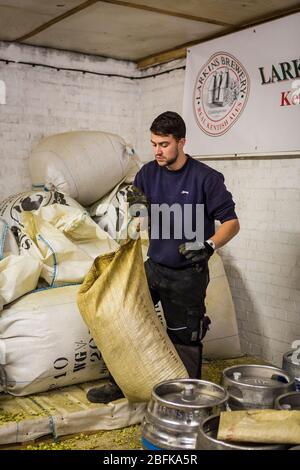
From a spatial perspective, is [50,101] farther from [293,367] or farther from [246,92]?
[293,367]

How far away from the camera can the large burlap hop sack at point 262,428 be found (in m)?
1.88

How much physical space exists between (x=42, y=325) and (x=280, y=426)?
4.92 feet

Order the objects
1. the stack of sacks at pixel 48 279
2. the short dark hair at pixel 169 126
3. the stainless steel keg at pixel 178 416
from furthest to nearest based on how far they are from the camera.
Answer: the stack of sacks at pixel 48 279, the short dark hair at pixel 169 126, the stainless steel keg at pixel 178 416

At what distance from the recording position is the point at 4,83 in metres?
4.57

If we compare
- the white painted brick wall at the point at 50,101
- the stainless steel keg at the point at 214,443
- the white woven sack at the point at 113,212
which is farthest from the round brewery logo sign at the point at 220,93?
the stainless steel keg at the point at 214,443

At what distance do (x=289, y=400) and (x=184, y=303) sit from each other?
839 millimetres

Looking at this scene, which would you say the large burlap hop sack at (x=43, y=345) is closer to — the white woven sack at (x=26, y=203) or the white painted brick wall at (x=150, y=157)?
the white woven sack at (x=26, y=203)

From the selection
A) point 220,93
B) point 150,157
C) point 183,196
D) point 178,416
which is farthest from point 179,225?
point 150,157

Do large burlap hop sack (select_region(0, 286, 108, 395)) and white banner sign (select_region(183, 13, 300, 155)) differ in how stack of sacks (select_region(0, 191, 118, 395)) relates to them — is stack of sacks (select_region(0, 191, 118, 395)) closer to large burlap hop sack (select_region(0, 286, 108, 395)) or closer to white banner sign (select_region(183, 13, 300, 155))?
large burlap hop sack (select_region(0, 286, 108, 395))

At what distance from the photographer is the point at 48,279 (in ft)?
10.8

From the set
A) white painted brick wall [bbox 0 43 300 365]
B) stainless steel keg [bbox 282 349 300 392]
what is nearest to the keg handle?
stainless steel keg [bbox 282 349 300 392]

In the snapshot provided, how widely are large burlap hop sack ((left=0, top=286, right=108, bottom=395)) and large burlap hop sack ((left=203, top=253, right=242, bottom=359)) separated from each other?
0.95 m

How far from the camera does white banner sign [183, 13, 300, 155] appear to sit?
3.67m

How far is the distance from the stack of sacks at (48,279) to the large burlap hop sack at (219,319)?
77 cm
